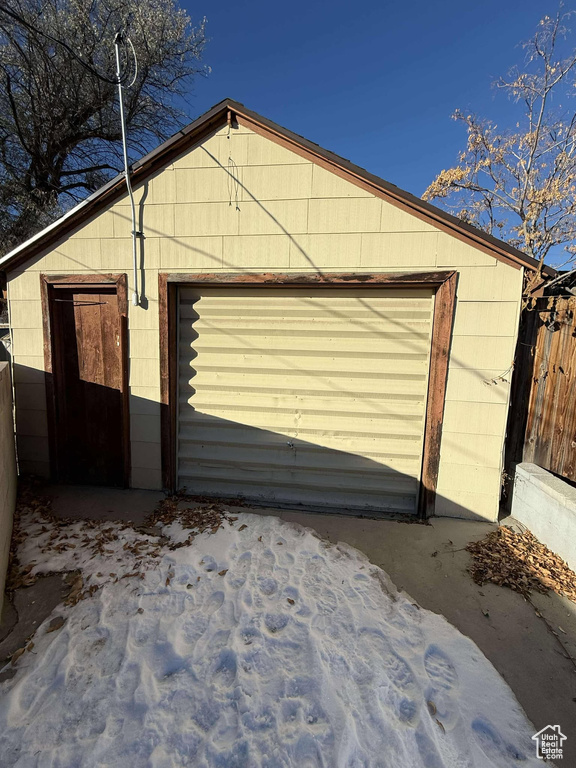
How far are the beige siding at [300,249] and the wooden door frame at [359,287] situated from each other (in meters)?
0.09

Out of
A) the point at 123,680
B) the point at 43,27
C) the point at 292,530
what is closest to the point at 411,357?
the point at 292,530

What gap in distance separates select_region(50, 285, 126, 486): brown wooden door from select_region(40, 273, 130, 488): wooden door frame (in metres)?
0.03

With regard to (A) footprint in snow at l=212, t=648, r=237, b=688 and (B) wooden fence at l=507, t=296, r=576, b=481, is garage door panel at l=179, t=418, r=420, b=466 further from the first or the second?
(A) footprint in snow at l=212, t=648, r=237, b=688

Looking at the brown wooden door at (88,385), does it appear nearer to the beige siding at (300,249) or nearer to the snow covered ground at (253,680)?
the beige siding at (300,249)

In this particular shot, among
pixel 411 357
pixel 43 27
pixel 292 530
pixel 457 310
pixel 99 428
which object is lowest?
pixel 292 530

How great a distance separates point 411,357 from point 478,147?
1345cm

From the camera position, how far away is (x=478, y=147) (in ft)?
42.9

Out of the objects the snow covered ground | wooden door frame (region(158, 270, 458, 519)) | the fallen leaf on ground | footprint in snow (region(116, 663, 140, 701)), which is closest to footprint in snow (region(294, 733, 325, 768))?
the snow covered ground

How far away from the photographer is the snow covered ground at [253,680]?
1.66m

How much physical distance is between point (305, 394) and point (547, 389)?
8.04ft

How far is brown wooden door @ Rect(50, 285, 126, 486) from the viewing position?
4211 millimetres

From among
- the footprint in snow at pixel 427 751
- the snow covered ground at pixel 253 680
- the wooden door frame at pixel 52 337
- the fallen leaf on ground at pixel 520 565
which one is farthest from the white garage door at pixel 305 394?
the footprint in snow at pixel 427 751

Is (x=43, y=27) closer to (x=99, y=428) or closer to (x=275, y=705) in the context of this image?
(x=99, y=428)

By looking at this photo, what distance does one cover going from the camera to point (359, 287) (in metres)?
3.84
